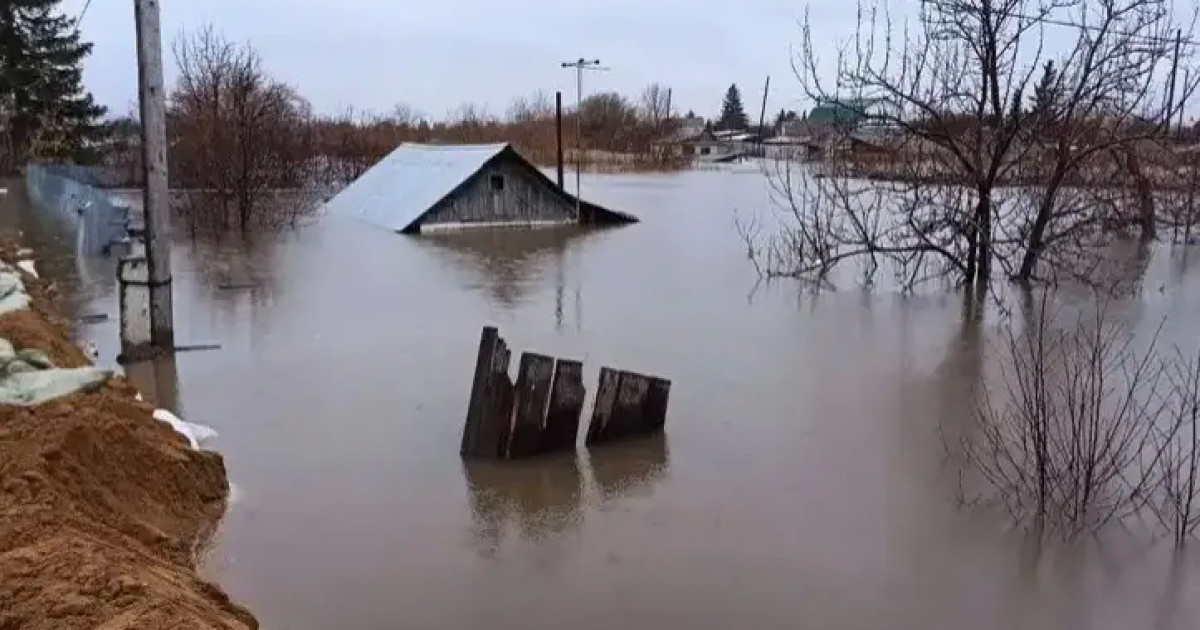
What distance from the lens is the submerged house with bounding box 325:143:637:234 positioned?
22516 millimetres

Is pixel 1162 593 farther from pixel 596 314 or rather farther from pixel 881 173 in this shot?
pixel 881 173

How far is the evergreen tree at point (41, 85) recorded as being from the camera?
129 ft

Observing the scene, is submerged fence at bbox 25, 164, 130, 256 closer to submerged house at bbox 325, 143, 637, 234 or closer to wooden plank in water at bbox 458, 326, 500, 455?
submerged house at bbox 325, 143, 637, 234

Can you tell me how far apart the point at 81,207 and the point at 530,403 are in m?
16.1

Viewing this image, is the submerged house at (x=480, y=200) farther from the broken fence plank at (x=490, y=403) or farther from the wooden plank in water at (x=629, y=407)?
the broken fence plank at (x=490, y=403)

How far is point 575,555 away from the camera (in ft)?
16.9

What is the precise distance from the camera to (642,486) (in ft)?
20.0

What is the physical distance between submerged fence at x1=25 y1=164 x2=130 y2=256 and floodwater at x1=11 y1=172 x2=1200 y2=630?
5.38m

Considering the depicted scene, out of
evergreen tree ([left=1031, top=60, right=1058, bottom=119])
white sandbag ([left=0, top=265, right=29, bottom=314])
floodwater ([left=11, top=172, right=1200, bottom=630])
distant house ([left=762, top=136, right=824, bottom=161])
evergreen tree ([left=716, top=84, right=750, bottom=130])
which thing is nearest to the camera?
floodwater ([left=11, top=172, right=1200, bottom=630])

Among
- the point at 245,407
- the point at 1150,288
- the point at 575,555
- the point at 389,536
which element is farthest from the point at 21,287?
the point at 1150,288

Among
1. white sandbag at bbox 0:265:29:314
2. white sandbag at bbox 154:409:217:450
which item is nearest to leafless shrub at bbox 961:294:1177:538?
white sandbag at bbox 154:409:217:450

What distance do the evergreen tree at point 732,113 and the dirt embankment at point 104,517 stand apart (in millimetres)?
98253

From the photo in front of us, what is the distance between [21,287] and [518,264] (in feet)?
26.2

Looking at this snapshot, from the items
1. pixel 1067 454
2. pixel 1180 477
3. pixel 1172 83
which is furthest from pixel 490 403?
pixel 1172 83
